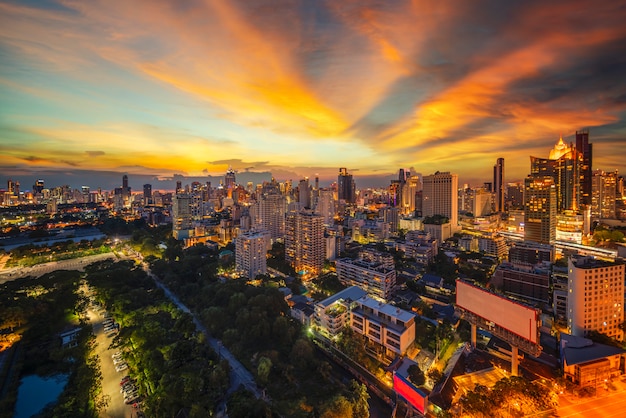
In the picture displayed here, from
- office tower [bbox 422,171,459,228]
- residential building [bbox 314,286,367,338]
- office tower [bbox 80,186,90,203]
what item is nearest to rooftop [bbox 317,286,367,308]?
residential building [bbox 314,286,367,338]

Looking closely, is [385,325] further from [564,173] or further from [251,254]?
[564,173]

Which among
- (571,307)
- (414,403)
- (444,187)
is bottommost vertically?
(414,403)

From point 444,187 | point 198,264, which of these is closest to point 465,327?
point 198,264

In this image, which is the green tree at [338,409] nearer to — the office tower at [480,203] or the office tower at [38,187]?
the office tower at [480,203]

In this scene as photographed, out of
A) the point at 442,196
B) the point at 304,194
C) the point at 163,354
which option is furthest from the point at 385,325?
the point at 304,194

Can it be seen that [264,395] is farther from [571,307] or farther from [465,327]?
[571,307]

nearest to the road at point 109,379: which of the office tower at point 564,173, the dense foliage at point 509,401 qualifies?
the dense foliage at point 509,401
